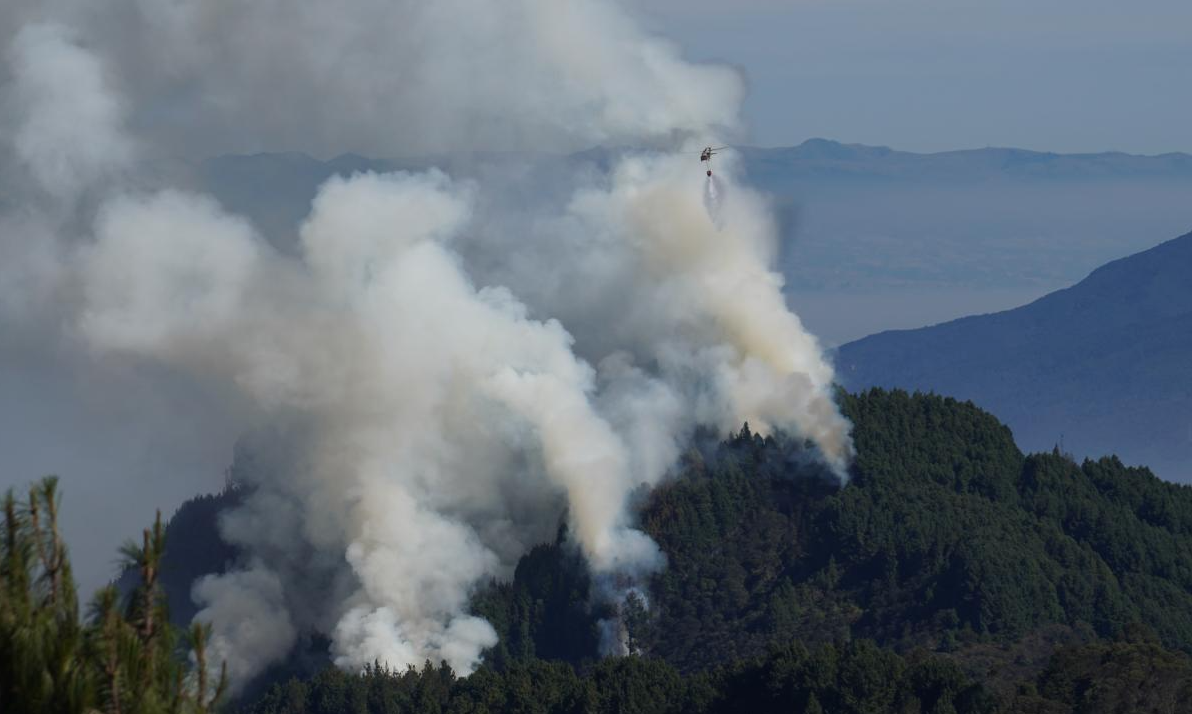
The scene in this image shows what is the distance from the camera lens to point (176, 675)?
41969mm

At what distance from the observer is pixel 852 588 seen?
473ft

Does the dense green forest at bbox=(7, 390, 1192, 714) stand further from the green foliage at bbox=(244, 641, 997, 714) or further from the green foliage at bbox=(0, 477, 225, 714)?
the green foliage at bbox=(0, 477, 225, 714)

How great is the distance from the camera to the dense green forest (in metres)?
116

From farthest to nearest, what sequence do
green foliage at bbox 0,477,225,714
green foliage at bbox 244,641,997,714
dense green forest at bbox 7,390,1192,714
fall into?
dense green forest at bbox 7,390,1192,714
green foliage at bbox 244,641,997,714
green foliage at bbox 0,477,225,714

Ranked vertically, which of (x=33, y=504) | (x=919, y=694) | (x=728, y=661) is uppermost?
(x=728, y=661)

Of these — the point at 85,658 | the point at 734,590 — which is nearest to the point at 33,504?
the point at 85,658

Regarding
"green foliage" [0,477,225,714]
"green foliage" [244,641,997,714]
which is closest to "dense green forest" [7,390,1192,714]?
"green foliage" [244,641,997,714]

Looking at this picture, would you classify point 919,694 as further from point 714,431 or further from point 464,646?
point 714,431

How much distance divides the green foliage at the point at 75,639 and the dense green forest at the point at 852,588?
70.9 metres

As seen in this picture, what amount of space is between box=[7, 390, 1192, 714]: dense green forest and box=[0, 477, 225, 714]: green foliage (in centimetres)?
7085

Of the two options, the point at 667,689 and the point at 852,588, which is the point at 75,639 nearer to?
the point at 667,689

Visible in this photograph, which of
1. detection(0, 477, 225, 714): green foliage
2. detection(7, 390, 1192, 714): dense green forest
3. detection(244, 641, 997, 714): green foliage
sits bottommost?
detection(0, 477, 225, 714): green foliage

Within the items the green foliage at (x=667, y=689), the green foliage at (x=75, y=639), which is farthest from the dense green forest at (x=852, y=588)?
the green foliage at (x=75, y=639)

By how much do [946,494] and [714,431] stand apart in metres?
14.5
